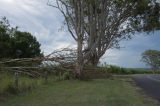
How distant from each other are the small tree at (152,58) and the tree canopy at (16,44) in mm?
67430

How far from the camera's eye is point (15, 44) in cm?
4359

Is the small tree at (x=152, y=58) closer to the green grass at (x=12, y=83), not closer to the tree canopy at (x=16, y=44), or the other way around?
the tree canopy at (x=16, y=44)

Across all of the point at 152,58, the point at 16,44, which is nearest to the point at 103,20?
the point at 16,44

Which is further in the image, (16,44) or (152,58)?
(152,58)

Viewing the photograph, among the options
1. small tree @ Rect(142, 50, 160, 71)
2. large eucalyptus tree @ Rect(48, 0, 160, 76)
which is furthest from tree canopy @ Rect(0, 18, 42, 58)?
small tree @ Rect(142, 50, 160, 71)

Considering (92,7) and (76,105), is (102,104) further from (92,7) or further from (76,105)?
(92,7)

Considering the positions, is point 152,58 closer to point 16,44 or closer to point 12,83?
point 16,44

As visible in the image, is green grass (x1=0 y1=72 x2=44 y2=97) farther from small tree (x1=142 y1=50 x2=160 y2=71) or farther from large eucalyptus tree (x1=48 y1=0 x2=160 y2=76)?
small tree (x1=142 y1=50 x2=160 y2=71)

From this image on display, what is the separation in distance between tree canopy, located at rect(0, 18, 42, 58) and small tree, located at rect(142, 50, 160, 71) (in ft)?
221

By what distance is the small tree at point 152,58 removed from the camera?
370ft

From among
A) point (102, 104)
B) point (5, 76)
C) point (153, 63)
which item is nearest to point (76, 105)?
point (102, 104)

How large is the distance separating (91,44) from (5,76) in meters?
17.8

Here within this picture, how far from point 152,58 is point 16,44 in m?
74.2

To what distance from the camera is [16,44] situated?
144 feet
